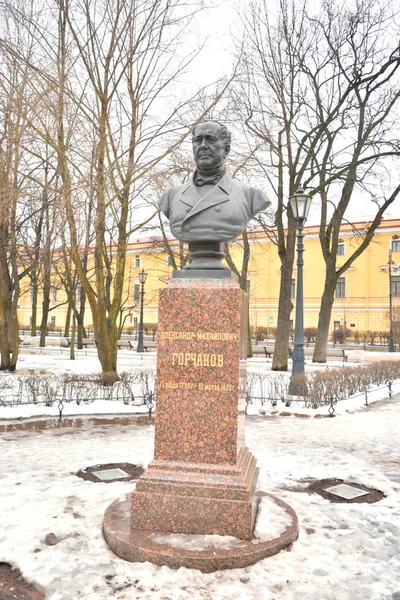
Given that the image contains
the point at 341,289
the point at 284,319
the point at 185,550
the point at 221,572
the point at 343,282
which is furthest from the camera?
the point at 341,289

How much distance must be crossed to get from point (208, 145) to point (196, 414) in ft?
8.10

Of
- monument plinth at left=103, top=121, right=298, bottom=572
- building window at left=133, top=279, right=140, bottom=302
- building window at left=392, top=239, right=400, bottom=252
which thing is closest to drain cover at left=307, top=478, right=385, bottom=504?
monument plinth at left=103, top=121, right=298, bottom=572

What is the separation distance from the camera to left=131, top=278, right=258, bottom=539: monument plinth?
13.7 ft

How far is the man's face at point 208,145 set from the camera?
4660mm

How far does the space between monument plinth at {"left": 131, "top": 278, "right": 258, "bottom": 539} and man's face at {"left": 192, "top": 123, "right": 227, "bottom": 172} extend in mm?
1161

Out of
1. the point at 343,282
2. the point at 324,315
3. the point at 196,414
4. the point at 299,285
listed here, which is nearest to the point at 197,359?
the point at 196,414

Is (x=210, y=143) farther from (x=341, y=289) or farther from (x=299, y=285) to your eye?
(x=341, y=289)

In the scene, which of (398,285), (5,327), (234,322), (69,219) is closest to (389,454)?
(234,322)

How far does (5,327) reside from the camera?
1695 centimetres

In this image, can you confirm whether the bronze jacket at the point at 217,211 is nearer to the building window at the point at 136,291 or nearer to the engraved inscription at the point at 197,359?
the engraved inscription at the point at 197,359

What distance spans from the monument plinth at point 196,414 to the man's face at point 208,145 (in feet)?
3.81

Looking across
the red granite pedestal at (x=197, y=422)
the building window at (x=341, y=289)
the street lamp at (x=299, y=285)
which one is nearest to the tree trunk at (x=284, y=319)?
the street lamp at (x=299, y=285)

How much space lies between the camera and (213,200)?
4.76 m

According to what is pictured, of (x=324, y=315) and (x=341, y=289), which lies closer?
(x=324, y=315)
